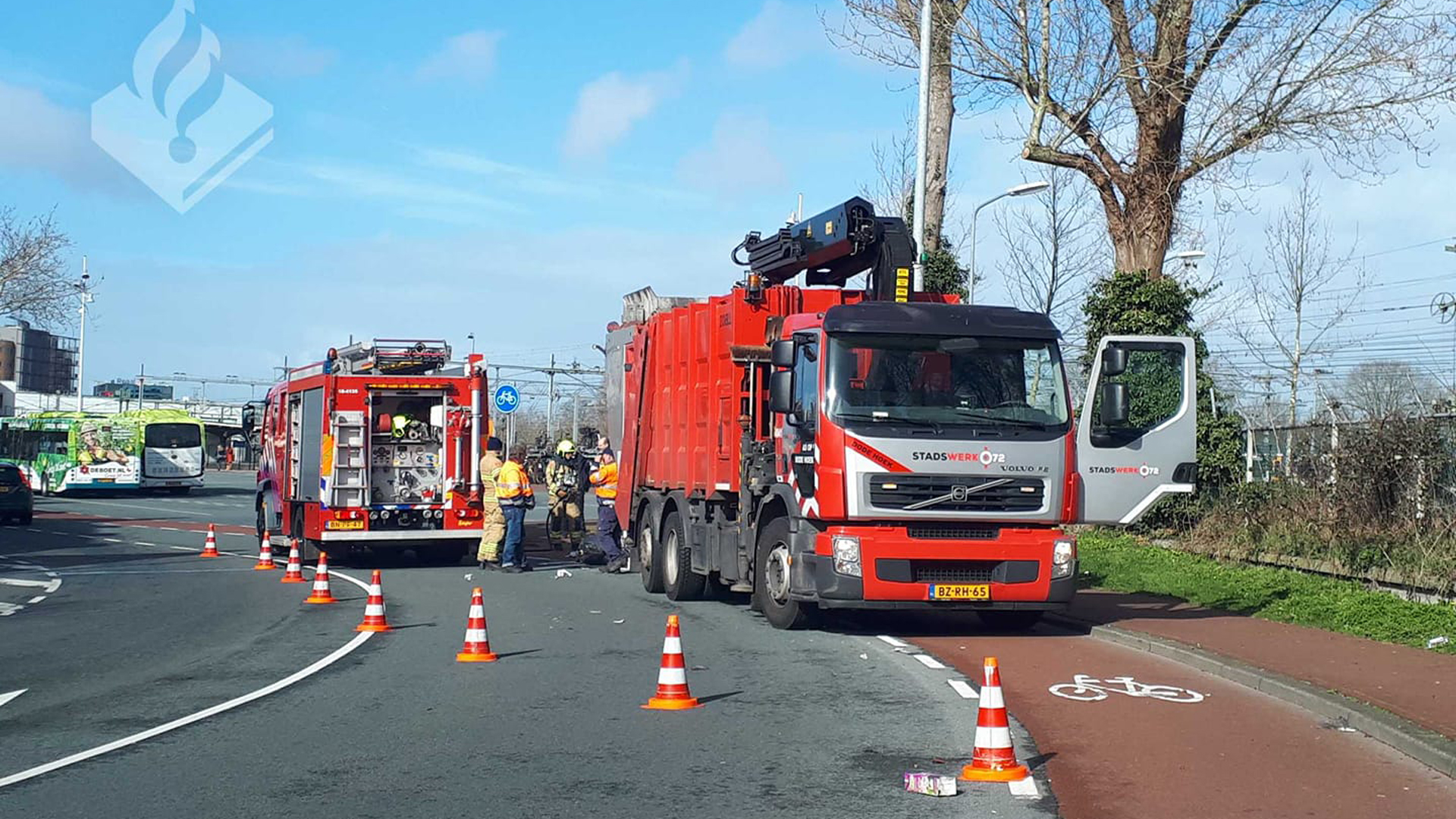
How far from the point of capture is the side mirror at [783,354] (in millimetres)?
13617

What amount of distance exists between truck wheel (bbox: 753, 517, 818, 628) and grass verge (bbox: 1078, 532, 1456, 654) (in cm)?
449

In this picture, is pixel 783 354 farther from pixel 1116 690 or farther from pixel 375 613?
pixel 375 613

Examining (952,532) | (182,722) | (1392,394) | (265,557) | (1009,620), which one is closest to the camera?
(182,722)

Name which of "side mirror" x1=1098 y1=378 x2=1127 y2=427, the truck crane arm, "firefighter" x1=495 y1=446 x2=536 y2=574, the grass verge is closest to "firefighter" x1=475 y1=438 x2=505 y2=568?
"firefighter" x1=495 y1=446 x2=536 y2=574

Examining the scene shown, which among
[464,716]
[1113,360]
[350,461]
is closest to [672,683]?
[464,716]

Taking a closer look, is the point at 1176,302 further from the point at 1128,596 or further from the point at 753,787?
the point at 753,787

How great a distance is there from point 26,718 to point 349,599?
795 centimetres

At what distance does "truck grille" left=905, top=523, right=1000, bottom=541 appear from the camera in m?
13.5

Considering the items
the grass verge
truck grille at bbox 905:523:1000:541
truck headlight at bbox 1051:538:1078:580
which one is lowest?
the grass verge

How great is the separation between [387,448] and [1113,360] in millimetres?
12467

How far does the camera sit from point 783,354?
13.6 metres

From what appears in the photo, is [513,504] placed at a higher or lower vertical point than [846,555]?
higher

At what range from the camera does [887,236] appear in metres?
15.5

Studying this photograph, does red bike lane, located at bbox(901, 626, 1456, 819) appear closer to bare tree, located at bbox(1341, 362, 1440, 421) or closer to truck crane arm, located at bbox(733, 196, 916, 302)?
truck crane arm, located at bbox(733, 196, 916, 302)
